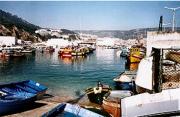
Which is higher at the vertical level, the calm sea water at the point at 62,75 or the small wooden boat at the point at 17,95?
the small wooden boat at the point at 17,95

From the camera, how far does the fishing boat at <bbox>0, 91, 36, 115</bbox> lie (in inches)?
779

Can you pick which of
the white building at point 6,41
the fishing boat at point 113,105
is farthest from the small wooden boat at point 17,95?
the white building at point 6,41

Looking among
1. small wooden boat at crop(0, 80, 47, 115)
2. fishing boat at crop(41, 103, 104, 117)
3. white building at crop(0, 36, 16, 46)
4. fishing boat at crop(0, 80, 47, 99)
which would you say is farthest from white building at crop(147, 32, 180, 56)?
white building at crop(0, 36, 16, 46)

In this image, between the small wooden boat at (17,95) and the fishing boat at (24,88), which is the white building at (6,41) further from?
the small wooden boat at (17,95)

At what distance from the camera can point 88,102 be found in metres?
26.1

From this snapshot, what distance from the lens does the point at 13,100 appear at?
66.2 ft

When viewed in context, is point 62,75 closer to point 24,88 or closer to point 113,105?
point 24,88

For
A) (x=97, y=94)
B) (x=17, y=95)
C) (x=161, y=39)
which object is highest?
(x=161, y=39)

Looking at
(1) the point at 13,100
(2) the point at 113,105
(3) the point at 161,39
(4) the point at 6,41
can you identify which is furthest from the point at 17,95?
(4) the point at 6,41

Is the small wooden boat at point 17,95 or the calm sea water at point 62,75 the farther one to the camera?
the calm sea water at point 62,75

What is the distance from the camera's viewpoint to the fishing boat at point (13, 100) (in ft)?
65.0

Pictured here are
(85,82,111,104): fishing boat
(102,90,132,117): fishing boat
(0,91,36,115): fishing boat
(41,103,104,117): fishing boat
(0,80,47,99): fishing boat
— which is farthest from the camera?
(85,82,111,104): fishing boat

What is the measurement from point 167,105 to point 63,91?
20466mm

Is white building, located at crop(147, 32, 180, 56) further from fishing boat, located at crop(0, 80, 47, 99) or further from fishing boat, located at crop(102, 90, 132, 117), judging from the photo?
fishing boat, located at crop(0, 80, 47, 99)
